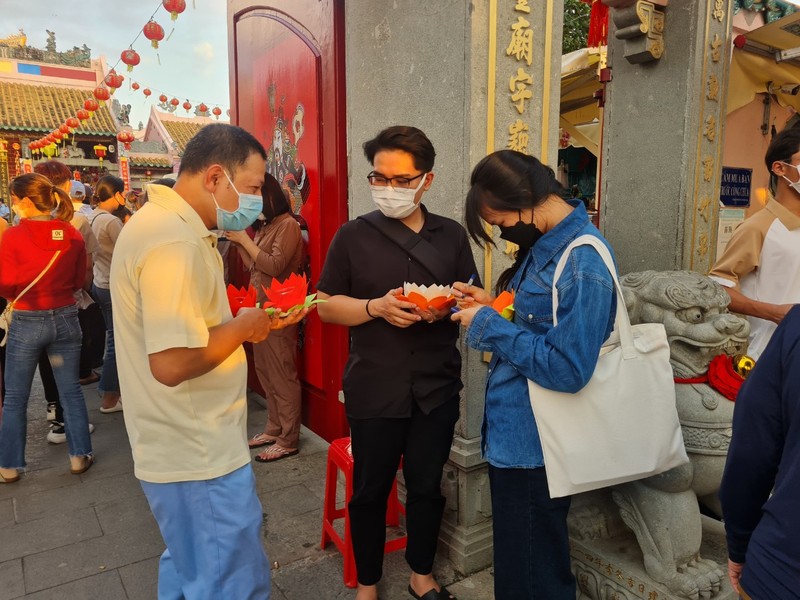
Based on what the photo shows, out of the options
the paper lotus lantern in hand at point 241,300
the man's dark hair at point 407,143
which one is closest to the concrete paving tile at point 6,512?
the paper lotus lantern in hand at point 241,300

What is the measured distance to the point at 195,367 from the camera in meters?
1.59

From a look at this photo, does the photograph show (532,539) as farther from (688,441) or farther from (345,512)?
(345,512)

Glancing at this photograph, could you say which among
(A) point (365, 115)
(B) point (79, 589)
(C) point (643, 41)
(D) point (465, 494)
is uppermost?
(C) point (643, 41)

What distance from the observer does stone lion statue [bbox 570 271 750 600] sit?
2100 millimetres

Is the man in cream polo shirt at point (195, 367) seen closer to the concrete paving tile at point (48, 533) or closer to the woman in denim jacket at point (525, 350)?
the woman in denim jacket at point (525, 350)

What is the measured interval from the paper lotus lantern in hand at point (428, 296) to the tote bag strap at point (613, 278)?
0.49 metres

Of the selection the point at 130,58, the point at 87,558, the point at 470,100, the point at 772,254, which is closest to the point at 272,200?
the point at 470,100

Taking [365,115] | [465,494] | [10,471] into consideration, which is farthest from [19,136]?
[465,494]

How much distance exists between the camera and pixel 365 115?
10.4 ft

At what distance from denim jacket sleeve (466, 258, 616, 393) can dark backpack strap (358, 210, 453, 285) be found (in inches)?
26.2

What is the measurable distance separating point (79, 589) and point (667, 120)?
4196 mm

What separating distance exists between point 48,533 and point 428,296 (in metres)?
2.65

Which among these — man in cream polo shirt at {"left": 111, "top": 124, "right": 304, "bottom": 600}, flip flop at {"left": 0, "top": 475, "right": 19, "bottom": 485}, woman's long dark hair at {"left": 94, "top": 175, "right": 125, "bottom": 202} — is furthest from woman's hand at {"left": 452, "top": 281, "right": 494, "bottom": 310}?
woman's long dark hair at {"left": 94, "top": 175, "right": 125, "bottom": 202}

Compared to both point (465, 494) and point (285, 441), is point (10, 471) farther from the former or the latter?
point (465, 494)
